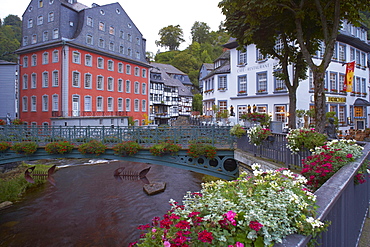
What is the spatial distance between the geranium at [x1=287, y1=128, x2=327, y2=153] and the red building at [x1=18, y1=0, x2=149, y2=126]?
31.6m

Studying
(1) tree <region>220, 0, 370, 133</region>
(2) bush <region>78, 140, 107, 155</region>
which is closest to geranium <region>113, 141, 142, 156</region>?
(2) bush <region>78, 140, 107, 155</region>

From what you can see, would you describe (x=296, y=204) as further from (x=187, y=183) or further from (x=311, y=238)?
(x=187, y=183)

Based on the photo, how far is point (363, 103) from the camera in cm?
2841

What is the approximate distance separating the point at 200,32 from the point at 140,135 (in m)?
92.2

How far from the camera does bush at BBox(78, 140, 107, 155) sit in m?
13.8

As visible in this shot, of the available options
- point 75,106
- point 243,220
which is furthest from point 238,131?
point 75,106

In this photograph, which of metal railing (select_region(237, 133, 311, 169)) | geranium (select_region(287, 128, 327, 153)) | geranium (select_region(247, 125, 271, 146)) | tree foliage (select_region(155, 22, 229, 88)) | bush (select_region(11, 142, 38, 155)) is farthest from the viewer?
tree foliage (select_region(155, 22, 229, 88))

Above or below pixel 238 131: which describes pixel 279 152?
below

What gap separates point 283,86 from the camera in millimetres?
24812

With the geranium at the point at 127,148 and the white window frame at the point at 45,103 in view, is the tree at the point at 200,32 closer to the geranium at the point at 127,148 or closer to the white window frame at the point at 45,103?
the white window frame at the point at 45,103

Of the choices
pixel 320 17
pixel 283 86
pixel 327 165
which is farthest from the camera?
pixel 283 86

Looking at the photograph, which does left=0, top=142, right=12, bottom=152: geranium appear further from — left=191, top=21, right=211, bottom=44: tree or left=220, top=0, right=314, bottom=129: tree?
left=191, top=21, right=211, bottom=44: tree

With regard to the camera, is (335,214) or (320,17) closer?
(335,214)

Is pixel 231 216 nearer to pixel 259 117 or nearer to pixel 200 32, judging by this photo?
pixel 259 117
